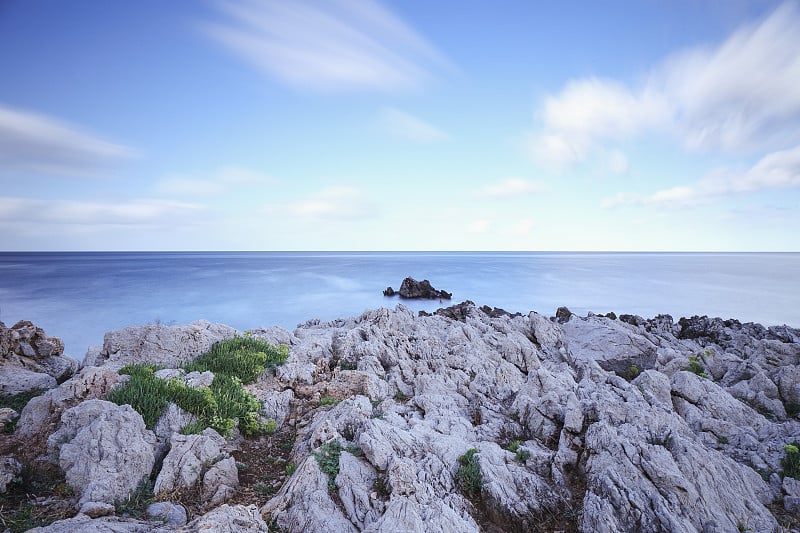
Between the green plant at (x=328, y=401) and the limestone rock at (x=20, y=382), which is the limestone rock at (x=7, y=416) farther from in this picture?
the green plant at (x=328, y=401)

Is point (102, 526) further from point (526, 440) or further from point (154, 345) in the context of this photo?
point (154, 345)

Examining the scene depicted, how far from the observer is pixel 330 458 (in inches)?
313

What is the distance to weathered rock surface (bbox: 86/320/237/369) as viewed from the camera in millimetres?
13391

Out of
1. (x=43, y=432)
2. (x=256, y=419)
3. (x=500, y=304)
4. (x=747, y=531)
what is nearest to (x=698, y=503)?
(x=747, y=531)

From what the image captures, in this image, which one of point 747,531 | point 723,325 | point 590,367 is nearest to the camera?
point 747,531

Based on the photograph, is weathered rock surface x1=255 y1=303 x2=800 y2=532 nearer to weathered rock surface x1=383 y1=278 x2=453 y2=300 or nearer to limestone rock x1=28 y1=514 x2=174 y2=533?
limestone rock x1=28 y1=514 x2=174 y2=533

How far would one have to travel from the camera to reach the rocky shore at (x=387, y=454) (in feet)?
22.5

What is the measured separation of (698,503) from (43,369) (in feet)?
57.6

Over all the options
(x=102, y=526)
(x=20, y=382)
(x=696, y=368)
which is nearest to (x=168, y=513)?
(x=102, y=526)

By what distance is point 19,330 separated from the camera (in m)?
13.0

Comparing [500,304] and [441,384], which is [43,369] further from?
[500,304]

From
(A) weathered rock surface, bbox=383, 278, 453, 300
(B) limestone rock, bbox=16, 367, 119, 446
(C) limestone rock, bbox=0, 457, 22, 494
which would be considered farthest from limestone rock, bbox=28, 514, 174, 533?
(A) weathered rock surface, bbox=383, 278, 453, 300

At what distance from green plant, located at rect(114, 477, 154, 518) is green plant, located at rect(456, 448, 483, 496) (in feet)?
18.1

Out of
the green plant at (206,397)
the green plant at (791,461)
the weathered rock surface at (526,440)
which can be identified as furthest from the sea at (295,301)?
the green plant at (791,461)
